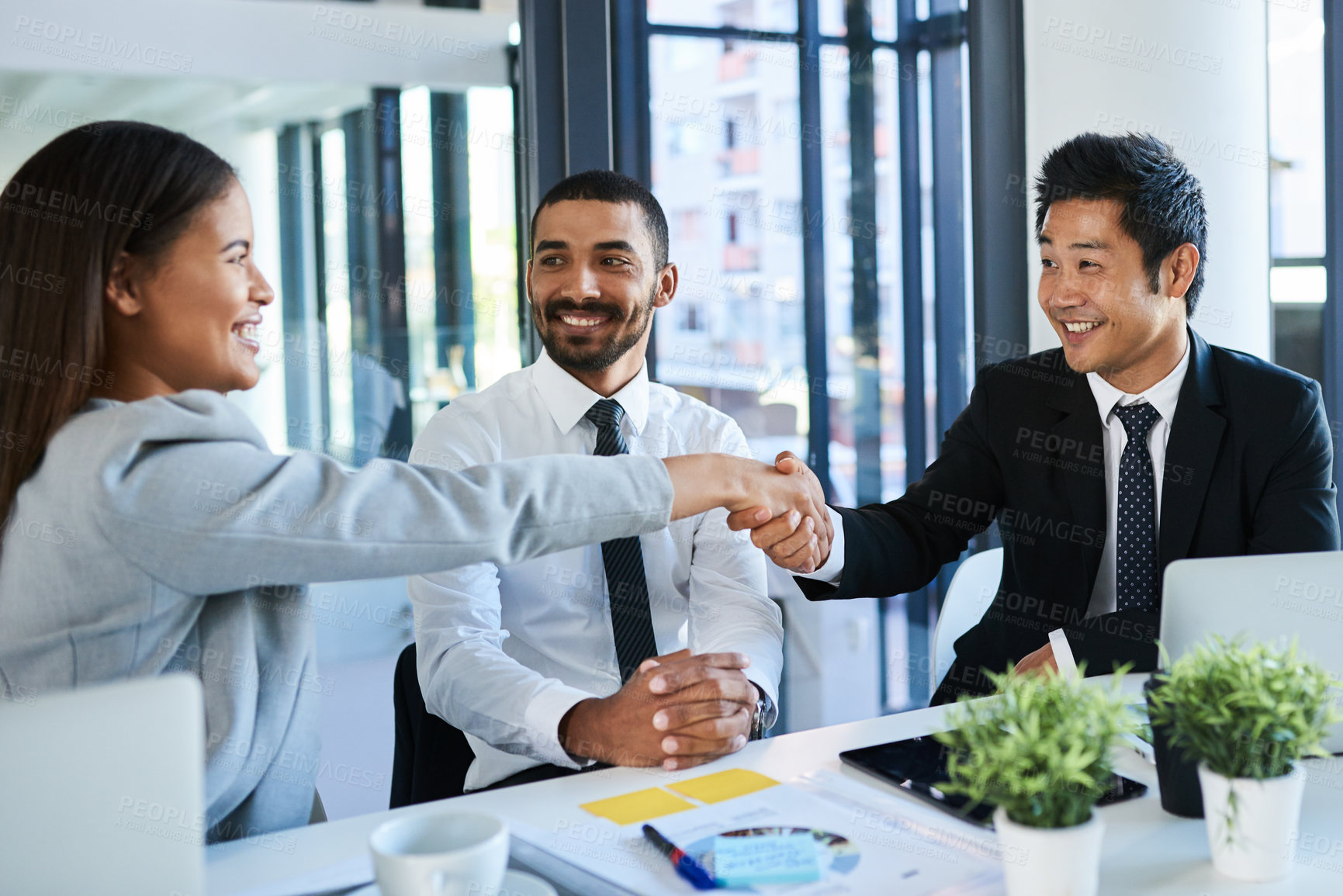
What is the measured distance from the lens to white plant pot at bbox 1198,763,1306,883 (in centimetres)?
104

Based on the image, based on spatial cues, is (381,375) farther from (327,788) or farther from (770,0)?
(770,0)

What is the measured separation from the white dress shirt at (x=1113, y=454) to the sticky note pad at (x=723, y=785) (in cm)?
85

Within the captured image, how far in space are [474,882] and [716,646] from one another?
122 centimetres

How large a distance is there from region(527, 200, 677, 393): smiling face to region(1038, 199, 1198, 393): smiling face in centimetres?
88

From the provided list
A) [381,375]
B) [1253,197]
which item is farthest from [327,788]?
[1253,197]

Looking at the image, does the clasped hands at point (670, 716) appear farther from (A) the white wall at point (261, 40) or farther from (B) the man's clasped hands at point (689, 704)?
(A) the white wall at point (261, 40)

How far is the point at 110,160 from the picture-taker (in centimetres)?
129

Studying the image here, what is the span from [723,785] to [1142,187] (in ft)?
5.07

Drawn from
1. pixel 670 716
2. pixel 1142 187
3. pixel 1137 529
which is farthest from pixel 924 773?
pixel 1142 187

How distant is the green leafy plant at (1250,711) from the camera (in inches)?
40.8
